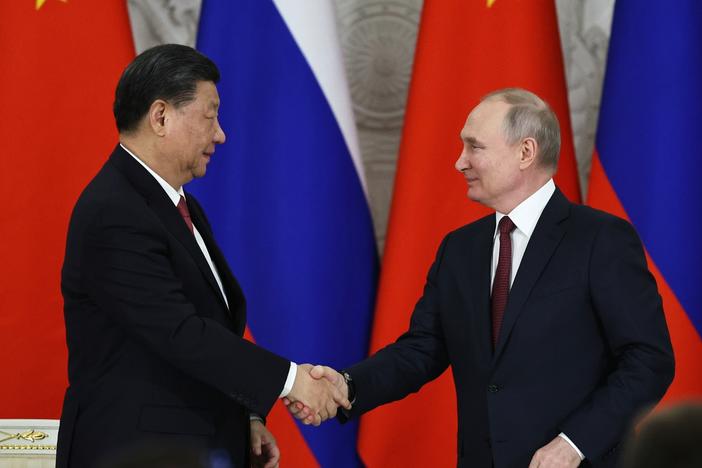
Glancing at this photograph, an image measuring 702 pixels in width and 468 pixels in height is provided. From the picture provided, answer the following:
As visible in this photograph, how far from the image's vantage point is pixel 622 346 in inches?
80.4

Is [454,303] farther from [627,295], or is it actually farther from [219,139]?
[219,139]

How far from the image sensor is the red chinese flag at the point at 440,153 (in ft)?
10.2

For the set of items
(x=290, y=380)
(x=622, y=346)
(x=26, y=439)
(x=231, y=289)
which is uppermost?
(x=231, y=289)

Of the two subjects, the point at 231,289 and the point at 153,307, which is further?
the point at 231,289

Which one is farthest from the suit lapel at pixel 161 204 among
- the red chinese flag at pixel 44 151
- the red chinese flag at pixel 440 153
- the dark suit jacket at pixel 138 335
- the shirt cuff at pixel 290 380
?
the red chinese flag at pixel 440 153

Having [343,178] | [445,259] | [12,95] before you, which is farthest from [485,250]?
[12,95]

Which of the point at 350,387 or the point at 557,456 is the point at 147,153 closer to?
the point at 350,387

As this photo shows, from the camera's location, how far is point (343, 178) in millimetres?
3191

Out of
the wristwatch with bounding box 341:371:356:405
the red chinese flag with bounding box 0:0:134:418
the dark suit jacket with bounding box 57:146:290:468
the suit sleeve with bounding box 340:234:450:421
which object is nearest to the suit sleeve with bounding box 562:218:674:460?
the suit sleeve with bounding box 340:234:450:421

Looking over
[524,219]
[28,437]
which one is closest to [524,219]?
[524,219]

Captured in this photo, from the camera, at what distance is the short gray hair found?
2.25m

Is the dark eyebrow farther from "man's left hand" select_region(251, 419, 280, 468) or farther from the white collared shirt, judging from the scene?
"man's left hand" select_region(251, 419, 280, 468)

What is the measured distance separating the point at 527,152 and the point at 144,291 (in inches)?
37.4

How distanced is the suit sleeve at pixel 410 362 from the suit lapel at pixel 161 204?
1.76 ft
